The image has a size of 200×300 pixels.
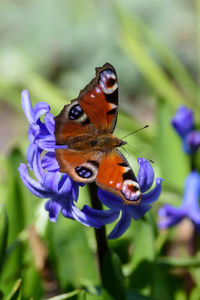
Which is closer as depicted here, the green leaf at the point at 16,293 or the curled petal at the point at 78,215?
the curled petal at the point at 78,215

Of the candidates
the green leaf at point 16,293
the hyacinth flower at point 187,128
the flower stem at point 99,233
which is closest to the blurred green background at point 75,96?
the green leaf at point 16,293

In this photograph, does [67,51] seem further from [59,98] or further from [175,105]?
[175,105]

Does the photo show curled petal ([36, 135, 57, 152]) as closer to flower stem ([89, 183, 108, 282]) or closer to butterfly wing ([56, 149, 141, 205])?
butterfly wing ([56, 149, 141, 205])

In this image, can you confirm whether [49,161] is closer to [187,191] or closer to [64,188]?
[64,188]

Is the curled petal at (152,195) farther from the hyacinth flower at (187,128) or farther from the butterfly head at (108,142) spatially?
the hyacinth flower at (187,128)

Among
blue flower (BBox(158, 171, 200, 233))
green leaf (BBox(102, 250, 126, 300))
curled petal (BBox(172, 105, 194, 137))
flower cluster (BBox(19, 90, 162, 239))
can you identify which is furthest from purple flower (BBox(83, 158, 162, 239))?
curled petal (BBox(172, 105, 194, 137))
